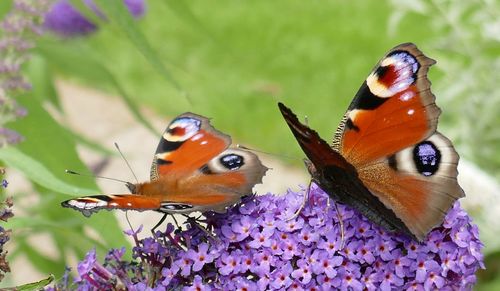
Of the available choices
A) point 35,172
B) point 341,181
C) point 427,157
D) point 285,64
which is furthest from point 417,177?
point 285,64

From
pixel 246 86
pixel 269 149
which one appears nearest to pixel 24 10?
Result: pixel 269 149

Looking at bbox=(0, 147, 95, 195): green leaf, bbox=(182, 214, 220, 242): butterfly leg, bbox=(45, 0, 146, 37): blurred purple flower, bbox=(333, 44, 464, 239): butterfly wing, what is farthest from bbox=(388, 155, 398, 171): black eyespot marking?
bbox=(45, 0, 146, 37): blurred purple flower

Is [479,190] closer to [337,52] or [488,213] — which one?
[488,213]

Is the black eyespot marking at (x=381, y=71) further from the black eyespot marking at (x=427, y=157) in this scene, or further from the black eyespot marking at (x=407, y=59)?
the black eyespot marking at (x=427, y=157)

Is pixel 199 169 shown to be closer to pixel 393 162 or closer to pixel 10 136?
pixel 393 162

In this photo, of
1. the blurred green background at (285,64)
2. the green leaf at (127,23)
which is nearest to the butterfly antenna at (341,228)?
the green leaf at (127,23)

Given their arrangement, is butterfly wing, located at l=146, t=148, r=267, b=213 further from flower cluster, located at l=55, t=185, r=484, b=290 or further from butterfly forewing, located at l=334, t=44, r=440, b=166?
butterfly forewing, located at l=334, t=44, r=440, b=166
